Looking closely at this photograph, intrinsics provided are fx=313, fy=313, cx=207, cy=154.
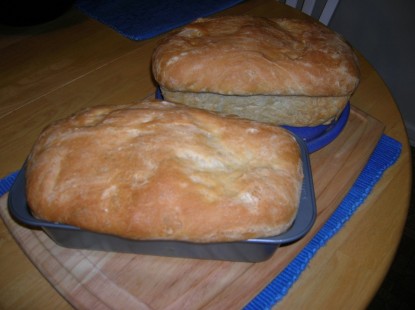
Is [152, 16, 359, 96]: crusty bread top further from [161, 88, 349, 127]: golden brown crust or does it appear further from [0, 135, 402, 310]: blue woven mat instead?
[0, 135, 402, 310]: blue woven mat

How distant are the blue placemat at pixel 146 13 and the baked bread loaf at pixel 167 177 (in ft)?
3.19

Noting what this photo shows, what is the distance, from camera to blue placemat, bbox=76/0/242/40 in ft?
5.29

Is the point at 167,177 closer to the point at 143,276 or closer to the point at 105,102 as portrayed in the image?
the point at 143,276

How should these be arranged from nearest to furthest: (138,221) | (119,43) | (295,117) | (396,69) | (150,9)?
(138,221)
(295,117)
(119,43)
(150,9)
(396,69)

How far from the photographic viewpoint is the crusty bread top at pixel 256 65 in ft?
3.25

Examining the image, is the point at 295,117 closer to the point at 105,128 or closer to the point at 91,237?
the point at 105,128

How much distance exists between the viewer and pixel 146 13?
173 cm

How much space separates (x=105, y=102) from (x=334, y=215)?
0.94 metres

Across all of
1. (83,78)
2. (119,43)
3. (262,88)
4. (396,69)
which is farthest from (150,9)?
(396,69)

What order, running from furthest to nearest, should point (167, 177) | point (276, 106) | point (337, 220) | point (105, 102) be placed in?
point (105, 102)
point (276, 106)
point (337, 220)
point (167, 177)

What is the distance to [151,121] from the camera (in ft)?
2.56

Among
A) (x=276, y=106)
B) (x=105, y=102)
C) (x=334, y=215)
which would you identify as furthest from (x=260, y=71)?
(x=105, y=102)

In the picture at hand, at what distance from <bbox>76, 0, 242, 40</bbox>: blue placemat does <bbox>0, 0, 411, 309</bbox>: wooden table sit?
5 centimetres

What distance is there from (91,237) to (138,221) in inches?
6.2
